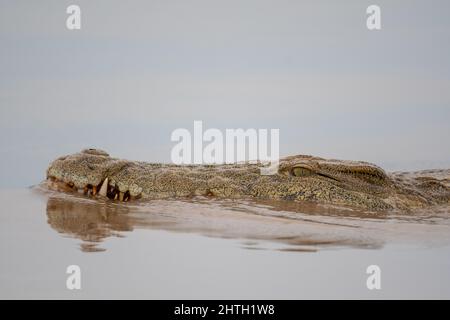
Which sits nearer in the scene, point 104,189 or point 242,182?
point 104,189

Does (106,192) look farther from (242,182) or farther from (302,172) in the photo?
(302,172)

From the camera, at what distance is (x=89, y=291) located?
4.80m

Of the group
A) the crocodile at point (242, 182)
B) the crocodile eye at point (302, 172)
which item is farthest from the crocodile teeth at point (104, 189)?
the crocodile eye at point (302, 172)

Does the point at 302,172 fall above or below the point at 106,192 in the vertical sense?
above

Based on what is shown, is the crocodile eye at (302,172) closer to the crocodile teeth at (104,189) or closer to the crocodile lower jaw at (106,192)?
the crocodile lower jaw at (106,192)

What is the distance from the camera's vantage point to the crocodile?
8398 millimetres

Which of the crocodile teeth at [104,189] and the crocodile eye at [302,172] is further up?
the crocodile eye at [302,172]

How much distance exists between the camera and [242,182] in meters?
8.63

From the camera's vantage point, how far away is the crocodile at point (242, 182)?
8398mm

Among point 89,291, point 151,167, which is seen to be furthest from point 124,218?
point 89,291

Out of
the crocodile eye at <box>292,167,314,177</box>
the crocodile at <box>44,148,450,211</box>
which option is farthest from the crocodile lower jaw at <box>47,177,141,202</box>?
the crocodile eye at <box>292,167,314,177</box>

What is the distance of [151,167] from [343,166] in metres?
2.64

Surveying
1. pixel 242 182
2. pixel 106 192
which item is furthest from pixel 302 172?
pixel 106 192

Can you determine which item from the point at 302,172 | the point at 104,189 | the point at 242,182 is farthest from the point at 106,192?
the point at 302,172
